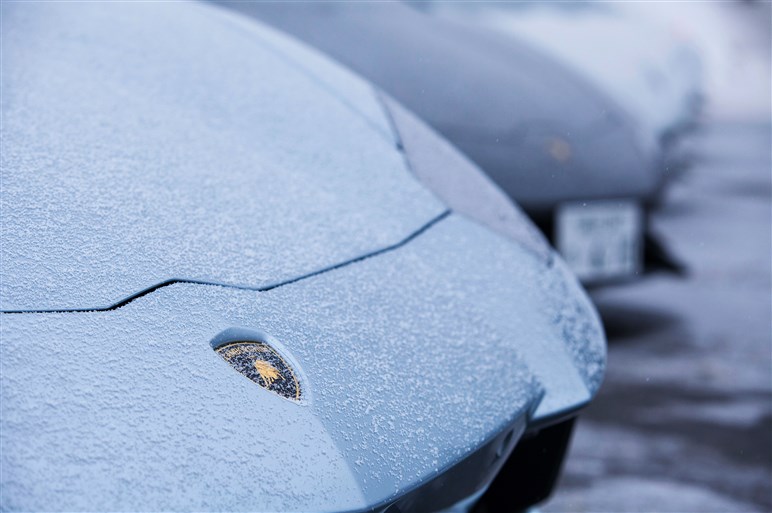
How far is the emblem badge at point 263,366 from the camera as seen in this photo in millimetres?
1015

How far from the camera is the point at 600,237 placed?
3420mm

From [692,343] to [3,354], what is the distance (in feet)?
9.95

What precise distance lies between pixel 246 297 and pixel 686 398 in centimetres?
213

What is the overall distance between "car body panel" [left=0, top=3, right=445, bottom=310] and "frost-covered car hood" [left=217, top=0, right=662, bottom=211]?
150 centimetres

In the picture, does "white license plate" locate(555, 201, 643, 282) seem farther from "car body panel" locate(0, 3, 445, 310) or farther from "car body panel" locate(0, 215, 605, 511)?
"car body panel" locate(0, 215, 605, 511)

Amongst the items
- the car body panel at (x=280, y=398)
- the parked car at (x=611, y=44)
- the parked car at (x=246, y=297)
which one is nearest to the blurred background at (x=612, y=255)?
the parked car at (x=611, y=44)

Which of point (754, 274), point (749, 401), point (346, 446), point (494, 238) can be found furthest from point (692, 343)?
point (346, 446)

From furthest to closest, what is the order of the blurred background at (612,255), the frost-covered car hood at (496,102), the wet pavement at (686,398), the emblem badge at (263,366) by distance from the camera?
the frost-covered car hood at (496,102) → the blurred background at (612,255) → the wet pavement at (686,398) → the emblem badge at (263,366)

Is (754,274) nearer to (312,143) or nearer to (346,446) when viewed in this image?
(312,143)

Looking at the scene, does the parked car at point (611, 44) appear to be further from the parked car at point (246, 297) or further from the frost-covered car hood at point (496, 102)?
the parked car at point (246, 297)

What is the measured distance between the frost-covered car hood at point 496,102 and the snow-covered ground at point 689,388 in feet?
1.43

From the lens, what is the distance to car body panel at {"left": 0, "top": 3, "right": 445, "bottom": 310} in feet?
3.60

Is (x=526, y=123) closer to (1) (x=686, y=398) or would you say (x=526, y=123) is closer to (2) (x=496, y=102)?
(2) (x=496, y=102)

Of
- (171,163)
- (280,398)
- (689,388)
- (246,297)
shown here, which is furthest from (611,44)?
(280,398)
